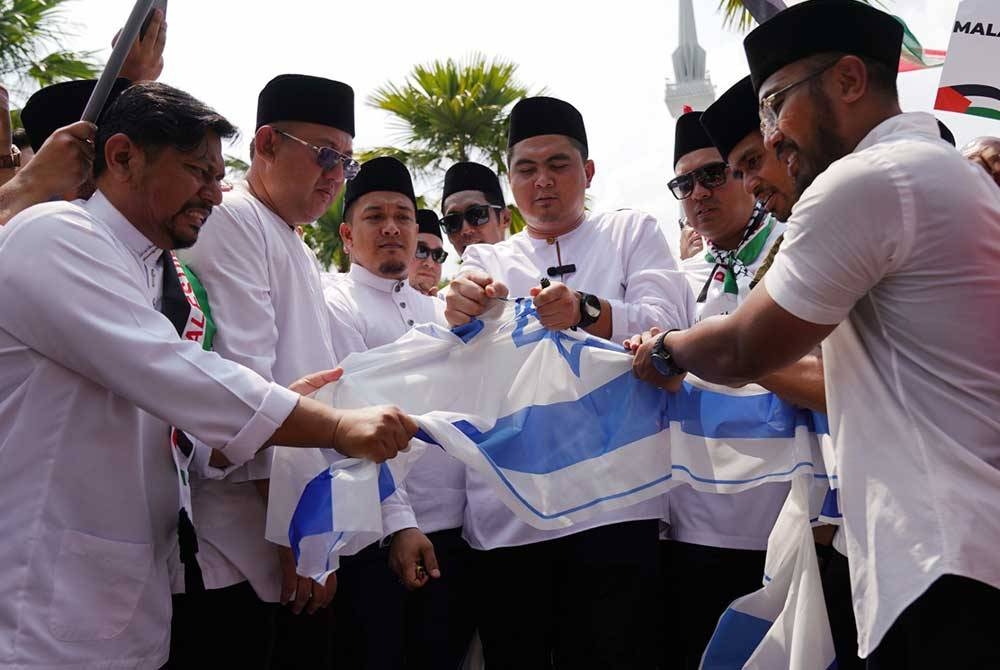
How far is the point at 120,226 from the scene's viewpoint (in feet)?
8.55

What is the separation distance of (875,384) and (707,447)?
1113mm

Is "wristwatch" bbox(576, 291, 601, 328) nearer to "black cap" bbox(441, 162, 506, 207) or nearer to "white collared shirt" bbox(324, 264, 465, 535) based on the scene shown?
"white collared shirt" bbox(324, 264, 465, 535)

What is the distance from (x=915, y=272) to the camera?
1.98 meters

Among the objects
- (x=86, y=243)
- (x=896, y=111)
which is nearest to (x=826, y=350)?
(x=896, y=111)

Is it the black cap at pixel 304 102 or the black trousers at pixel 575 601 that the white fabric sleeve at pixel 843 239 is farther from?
the black cap at pixel 304 102

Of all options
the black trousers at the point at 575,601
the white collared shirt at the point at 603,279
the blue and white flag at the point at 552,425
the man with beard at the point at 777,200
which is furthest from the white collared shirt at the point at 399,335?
the man with beard at the point at 777,200

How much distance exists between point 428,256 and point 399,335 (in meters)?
1.85

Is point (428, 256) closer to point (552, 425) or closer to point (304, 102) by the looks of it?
point (304, 102)

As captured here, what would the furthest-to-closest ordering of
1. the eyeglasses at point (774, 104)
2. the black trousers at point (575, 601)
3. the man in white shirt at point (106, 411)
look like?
the black trousers at point (575, 601)
the eyeglasses at point (774, 104)
the man in white shirt at point (106, 411)

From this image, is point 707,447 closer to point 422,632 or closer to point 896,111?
point 896,111

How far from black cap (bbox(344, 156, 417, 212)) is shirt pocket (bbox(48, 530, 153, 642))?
9.08 feet

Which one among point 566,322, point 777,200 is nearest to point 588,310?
point 566,322

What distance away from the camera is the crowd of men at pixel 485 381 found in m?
1.96

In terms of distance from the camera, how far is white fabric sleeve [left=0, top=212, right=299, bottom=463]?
2.23 metres
